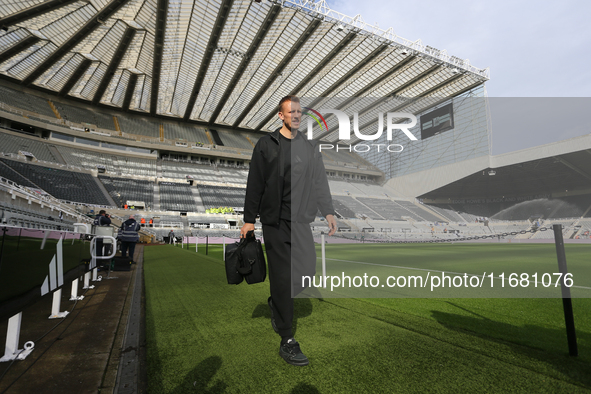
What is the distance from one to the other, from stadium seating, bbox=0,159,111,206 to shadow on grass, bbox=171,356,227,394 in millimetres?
31627

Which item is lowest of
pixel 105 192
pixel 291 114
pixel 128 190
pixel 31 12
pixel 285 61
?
pixel 291 114

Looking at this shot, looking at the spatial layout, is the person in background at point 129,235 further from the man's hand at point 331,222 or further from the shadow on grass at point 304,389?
the shadow on grass at point 304,389

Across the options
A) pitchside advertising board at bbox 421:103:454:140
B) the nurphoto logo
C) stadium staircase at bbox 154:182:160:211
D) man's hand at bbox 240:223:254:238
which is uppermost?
stadium staircase at bbox 154:182:160:211

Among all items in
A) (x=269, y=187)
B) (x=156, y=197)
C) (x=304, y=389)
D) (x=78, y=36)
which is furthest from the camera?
(x=156, y=197)

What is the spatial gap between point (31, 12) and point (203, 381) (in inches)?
1332

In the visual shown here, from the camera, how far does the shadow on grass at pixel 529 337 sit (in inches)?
68.7

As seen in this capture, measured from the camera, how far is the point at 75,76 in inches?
1399

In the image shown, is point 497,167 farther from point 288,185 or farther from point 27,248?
point 27,248

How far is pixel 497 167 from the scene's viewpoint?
3.88 metres

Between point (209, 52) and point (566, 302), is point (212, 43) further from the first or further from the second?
point (566, 302)

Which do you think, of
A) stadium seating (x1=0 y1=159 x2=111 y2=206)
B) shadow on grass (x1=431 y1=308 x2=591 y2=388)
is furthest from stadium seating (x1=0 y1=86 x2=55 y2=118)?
shadow on grass (x1=431 y1=308 x2=591 y2=388)

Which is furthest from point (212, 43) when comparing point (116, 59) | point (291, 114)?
point (291, 114)

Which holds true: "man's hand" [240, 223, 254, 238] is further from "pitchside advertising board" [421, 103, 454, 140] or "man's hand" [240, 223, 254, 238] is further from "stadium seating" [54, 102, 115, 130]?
"stadium seating" [54, 102, 115, 130]

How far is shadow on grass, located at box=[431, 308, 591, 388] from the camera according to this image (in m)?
1.75
